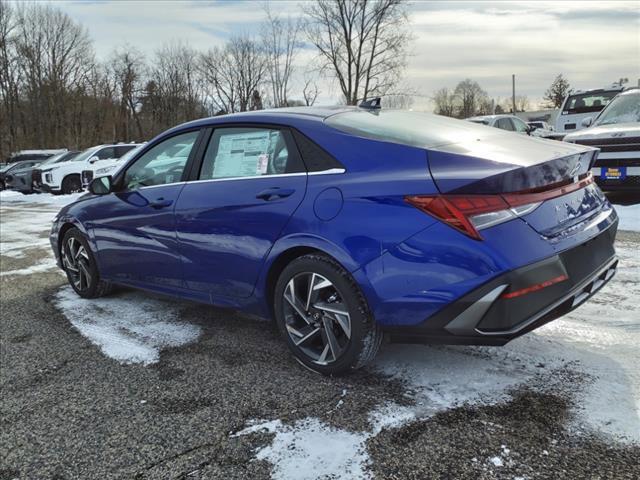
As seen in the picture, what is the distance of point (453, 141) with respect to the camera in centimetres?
289

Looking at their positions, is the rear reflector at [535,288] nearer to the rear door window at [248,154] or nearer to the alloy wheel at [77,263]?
the rear door window at [248,154]

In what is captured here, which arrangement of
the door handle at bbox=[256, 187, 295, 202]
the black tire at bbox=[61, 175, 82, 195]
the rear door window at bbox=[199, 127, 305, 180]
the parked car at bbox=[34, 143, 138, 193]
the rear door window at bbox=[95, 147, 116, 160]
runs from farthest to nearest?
1. the rear door window at bbox=[95, 147, 116, 160]
2. the black tire at bbox=[61, 175, 82, 195]
3. the parked car at bbox=[34, 143, 138, 193]
4. the rear door window at bbox=[199, 127, 305, 180]
5. the door handle at bbox=[256, 187, 295, 202]

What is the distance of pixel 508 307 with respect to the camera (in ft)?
8.02

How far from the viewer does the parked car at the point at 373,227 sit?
2.47m

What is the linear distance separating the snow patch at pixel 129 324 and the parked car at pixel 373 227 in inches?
13.4

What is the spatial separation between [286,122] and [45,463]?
7.28 feet

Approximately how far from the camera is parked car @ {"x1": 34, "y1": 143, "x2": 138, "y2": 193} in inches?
720

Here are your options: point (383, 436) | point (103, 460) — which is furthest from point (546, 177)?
point (103, 460)

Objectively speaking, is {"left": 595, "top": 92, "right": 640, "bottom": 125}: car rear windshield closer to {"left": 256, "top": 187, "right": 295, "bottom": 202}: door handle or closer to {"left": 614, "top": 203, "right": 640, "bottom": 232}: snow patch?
{"left": 614, "top": 203, "right": 640, "bottom": 232}: snow patch

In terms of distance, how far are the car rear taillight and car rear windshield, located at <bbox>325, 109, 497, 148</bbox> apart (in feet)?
1.32

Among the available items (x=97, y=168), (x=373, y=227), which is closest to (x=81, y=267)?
(x=373, y=227)

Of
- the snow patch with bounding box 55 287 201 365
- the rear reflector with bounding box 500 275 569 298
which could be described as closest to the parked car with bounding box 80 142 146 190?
the snow patch with bounding box 55 287 201 365

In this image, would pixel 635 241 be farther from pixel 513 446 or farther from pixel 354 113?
pixel 513 446

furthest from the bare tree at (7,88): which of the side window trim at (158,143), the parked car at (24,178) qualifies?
the side window trim at (158,143)
